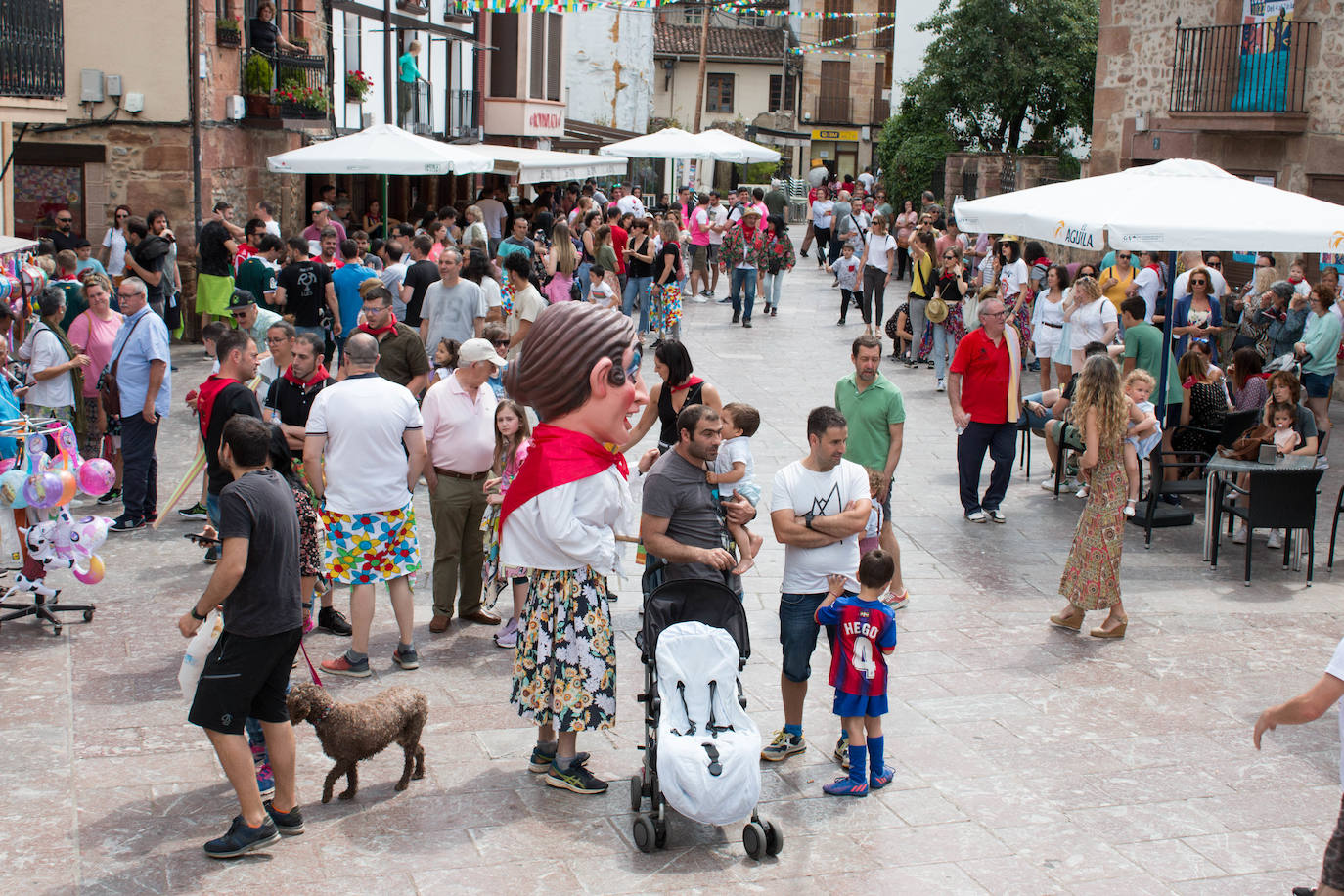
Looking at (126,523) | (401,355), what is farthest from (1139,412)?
(126,523)

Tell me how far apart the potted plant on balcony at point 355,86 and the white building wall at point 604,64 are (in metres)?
22.4

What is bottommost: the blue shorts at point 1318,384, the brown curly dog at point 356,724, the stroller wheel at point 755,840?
the stroller wheel at point 755,840

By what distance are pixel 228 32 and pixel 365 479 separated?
1222cm

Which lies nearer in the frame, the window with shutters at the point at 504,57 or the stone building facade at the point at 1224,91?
the stone building facade at the point at 1224,91

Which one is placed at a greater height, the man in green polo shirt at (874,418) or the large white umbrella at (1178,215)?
the large white umbrella at (1178,215)

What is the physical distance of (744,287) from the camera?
20.2m

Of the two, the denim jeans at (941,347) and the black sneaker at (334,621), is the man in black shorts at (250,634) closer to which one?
the black sneaker at (334,621)

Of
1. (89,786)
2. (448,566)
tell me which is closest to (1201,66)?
(448,566)

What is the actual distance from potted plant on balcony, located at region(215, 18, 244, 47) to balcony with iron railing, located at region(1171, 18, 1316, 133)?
1210 centimetres

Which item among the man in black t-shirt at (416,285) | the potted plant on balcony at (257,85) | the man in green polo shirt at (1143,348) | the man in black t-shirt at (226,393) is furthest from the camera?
the potted plant on balcony at (257,85)

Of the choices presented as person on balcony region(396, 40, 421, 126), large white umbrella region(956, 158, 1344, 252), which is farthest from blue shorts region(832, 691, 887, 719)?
person on balcony region(396, 40, 421, 126)

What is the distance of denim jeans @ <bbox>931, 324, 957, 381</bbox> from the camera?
15.7 metres

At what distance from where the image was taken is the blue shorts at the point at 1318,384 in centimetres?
1237

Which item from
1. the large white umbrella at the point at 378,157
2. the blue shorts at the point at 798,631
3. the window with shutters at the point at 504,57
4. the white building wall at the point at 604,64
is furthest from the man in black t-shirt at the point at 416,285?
the white building wall at the point at 604,64
